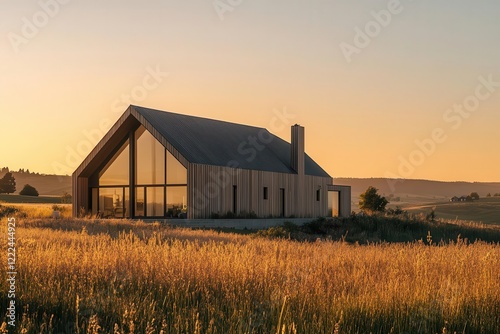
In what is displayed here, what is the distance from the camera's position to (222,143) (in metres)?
35.9

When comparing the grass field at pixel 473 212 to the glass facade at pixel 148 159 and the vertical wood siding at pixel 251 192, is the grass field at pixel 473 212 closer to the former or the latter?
the vertical wood siding at pixel 251 192

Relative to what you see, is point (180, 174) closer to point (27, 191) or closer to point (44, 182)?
point (27, 191)

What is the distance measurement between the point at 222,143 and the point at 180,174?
540cm

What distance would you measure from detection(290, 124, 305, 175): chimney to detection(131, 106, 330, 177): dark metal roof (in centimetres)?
52

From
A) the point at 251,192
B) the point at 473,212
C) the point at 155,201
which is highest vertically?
the point at 251,192

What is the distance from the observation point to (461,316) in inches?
302

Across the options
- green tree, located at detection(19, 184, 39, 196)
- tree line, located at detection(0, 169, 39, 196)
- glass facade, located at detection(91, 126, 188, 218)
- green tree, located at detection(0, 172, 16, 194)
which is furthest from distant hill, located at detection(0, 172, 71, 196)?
glass facade, located at detection(91, 126, 188, 218)

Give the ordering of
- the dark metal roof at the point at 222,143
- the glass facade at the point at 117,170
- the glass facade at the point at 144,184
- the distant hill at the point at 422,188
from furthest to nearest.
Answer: the distant hill at the point at 422,188 < the glass facade at the point at 117,170 < the dark metal roof at the point at 222,143 < the glass facade at the point at 144,184

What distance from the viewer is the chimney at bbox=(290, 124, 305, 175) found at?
132ft

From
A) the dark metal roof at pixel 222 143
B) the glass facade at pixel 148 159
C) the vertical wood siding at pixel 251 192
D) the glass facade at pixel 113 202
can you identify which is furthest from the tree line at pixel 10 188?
the glass facade at pixel 148 159

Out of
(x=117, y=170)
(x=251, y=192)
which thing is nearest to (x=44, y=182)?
(x=117, y=170)

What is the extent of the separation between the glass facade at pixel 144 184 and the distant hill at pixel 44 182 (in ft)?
322

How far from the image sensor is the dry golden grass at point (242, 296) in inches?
282

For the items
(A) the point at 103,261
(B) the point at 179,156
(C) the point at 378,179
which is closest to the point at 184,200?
(B) the point at 179,156
